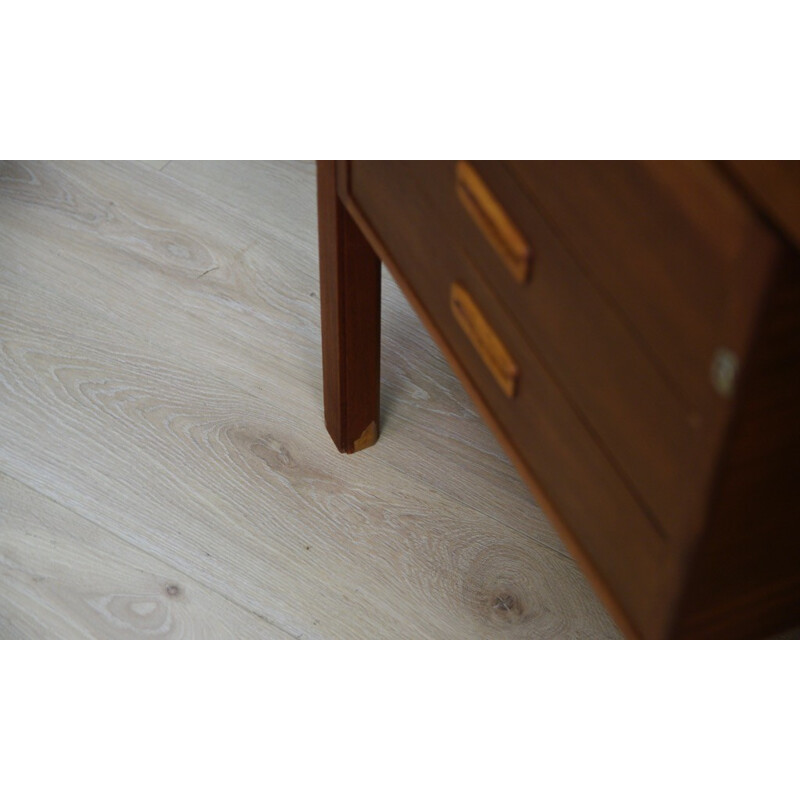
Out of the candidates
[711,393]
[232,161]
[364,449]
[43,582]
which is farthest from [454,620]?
[232,161]

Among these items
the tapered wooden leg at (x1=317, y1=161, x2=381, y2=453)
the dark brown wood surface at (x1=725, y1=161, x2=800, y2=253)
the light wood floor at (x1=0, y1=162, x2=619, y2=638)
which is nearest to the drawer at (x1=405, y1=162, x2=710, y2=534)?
the dark brown wood surface at (x1=725, y1=161, x2=800, y2=253)

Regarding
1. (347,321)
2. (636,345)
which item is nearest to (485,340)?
(636,345)

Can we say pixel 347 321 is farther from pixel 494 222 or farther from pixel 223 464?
pixel 494 222

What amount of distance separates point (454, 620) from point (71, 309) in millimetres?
574

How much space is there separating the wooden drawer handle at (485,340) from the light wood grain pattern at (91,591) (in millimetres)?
392

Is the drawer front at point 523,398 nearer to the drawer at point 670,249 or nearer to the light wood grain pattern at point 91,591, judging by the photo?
the drawer at point 670,249

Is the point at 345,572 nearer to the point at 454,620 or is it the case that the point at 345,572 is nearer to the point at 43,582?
the point at 454,620

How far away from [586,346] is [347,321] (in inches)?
17.0

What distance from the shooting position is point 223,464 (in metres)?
1.20

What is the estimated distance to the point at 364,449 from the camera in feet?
3.99

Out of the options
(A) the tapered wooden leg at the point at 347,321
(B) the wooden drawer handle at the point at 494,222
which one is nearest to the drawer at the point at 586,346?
(B) the wooden drawer handle at the point at 494,222

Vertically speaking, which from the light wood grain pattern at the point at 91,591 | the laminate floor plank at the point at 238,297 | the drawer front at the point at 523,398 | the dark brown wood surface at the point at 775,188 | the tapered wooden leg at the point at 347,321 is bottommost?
the light wood grain pattern at the point at 91,591

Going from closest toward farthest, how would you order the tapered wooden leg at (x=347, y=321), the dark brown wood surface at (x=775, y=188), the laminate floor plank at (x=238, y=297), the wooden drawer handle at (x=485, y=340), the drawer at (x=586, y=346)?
the dark brown wood surface at (x=775, y=188) → the drawer at (x=586, y=346) → the wooden drawer handle at (x=485, y=340) → the tapered wooden leg at (x=347, y=321) → the laminate floor plank at (x=238, y=297)

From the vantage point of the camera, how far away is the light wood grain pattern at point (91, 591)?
3.57ft
